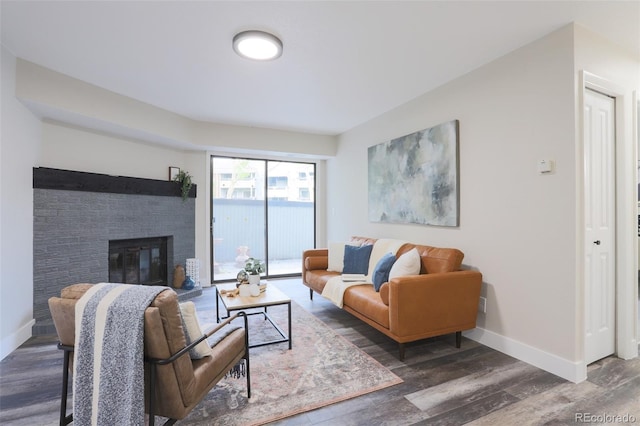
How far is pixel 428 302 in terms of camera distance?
8.66 feet

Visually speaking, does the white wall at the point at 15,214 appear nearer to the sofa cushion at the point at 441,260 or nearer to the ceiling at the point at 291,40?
the ceiling at the point at 291,40

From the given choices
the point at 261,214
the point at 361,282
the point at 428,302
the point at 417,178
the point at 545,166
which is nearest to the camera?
the point at 545,166

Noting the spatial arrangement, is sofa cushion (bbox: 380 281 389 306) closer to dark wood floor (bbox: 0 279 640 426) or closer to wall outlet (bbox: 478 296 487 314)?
dark wood floor (bbox: 0 279 640 426)

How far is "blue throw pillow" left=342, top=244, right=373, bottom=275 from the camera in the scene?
3.85 metres

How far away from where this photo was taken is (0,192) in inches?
104

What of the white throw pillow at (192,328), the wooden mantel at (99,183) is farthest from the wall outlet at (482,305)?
the wooden mantel at (99,183)

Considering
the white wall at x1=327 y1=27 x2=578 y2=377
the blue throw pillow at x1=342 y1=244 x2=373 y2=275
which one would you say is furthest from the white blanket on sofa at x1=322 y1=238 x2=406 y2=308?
the white wall at x1=327 y1=27 x2=578 y2=377

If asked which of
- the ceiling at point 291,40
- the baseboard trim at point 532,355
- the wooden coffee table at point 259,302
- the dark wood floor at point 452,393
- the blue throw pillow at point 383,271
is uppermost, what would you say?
the ceiling at point 291,40

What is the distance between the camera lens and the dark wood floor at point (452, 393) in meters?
1.89

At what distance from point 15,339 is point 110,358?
2.34m

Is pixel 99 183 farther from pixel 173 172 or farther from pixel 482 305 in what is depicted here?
pixel 482 305

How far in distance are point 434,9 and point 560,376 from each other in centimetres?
282

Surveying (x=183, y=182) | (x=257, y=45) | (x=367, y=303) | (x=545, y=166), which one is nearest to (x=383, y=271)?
(x=367, y=303)

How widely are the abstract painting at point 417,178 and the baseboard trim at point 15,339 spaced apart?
13.4 feet
